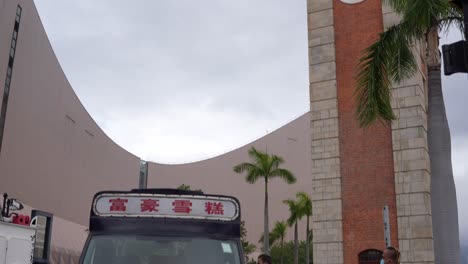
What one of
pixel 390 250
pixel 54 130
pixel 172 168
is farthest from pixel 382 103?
pixel 172 168

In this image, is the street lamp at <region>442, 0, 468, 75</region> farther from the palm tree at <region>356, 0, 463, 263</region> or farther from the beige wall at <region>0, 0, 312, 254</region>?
the beige wall at <region>0, 0, 312, 254</region>

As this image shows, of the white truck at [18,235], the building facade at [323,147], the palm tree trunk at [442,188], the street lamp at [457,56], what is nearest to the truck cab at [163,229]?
the white truck at [18,235]

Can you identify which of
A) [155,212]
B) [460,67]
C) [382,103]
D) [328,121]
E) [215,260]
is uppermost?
[328,121]

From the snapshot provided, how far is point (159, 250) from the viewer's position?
A: 7.12m

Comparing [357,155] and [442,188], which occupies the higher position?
[357,155]

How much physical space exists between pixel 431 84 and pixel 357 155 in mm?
11428

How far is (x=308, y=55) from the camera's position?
27359mm

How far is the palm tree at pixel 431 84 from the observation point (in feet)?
43.4

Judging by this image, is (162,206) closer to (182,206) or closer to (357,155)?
(182,206)

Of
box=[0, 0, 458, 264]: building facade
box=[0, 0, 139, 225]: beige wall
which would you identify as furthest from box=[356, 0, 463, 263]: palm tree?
box=[0, 0, 139, 225]: beige wall

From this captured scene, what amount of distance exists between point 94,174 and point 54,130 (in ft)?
43.8

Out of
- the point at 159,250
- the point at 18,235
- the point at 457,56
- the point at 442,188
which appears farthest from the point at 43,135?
the point at 457,56

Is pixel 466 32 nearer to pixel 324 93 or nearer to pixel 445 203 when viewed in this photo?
pixel 445 203

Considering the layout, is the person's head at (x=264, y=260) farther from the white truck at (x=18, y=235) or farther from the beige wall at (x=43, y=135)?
the beige wall at (x=43, y=135)
